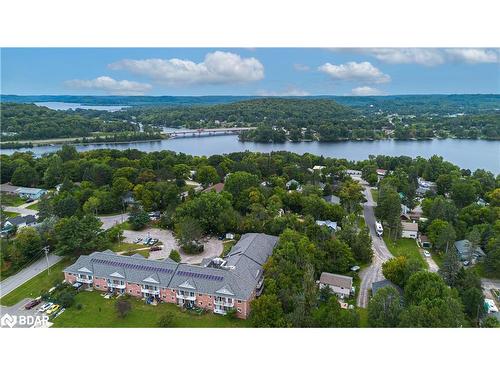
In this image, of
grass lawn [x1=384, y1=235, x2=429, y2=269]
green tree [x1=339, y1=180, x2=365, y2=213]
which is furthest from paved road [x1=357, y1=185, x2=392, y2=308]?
green tree [x1=339, y1=180, x2=365, y2=213]

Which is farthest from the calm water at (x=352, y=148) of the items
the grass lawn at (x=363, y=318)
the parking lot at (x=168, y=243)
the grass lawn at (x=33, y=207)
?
the grass lawn at (x=363, y=318)

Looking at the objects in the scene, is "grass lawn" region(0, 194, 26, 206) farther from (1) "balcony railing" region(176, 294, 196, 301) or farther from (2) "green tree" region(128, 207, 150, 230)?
(1) "balcony railing" region(176, 294, 196, 301)

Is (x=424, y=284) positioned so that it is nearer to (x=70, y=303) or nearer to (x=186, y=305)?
(x=186, y=305)

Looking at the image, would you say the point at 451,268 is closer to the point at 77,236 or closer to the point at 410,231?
the point at 410,231

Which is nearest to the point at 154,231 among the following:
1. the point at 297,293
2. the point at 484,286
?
the point at 297,293

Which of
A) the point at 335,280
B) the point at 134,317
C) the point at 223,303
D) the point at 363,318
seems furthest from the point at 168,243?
the point at 363,318

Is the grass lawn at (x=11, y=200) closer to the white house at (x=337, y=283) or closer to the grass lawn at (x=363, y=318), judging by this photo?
the white house at (x=337, y=283)
